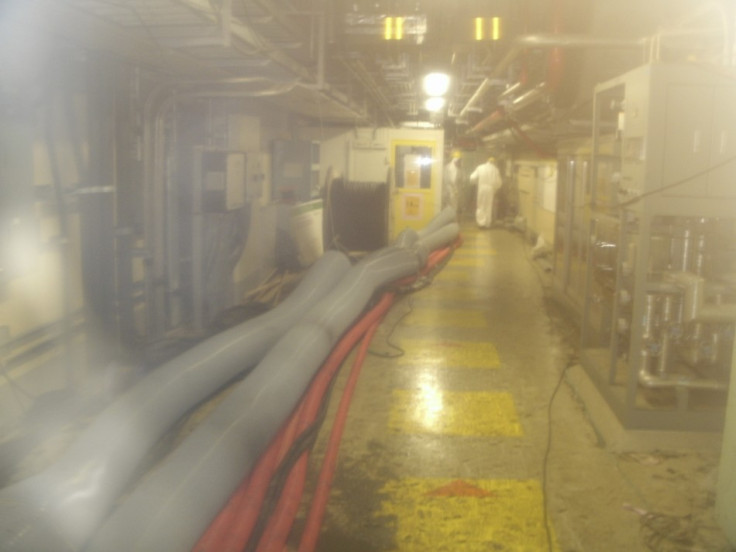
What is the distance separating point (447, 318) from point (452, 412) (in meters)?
2.77

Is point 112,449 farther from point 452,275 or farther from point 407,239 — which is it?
point 452,275

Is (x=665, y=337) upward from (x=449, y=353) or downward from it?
upward

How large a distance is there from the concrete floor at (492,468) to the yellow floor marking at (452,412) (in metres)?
0.01

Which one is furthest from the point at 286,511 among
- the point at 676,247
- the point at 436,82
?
the point at 436,82

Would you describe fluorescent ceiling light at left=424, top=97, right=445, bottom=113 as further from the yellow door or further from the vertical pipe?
the vertical pipe

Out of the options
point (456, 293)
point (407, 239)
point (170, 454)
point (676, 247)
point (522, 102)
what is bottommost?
point (456, 293)

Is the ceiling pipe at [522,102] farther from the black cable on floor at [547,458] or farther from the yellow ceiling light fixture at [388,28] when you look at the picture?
the black cable on floor at [547,458]

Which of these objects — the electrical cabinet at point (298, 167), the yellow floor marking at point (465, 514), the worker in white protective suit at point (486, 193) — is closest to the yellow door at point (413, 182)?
the electrical cabinet at point (298, 167)

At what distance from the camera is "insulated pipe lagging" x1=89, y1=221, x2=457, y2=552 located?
8.92 feet

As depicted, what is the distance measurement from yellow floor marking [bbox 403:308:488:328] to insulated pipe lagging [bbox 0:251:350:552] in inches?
92.9

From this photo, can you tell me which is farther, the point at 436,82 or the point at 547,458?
the point at 436,82

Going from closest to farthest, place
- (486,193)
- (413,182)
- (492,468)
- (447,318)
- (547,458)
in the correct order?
(492,468) → (547,458) → (447,318) → (413,182) → (486,193)

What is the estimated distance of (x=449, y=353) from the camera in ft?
20.8

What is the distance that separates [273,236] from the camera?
9938mm
